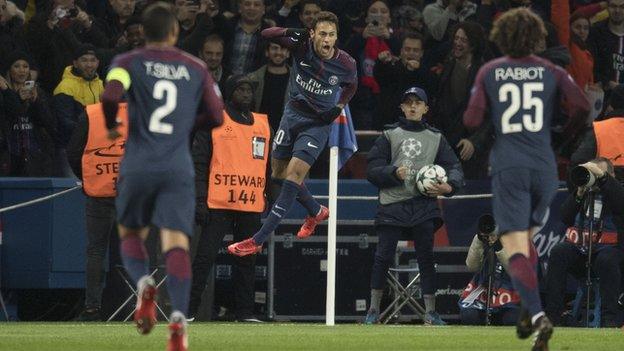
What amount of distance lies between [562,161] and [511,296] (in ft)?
12.7

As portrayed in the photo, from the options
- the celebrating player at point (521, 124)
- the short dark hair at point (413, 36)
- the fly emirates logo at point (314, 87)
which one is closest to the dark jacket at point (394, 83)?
the short dark hair at point (413, 36)

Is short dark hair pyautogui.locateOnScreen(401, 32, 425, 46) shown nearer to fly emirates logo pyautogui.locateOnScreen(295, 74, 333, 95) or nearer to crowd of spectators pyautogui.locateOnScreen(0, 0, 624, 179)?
crowd of spectators pyautogui.locateOnScreen(0, 0, 624, 179)

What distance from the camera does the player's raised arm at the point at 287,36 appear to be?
17.1m

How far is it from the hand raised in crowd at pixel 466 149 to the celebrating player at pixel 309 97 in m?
3.71

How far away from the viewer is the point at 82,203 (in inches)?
767

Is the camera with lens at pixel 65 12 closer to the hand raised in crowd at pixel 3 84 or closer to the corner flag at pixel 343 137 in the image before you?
the hand raised in crowd at pixel 3 84

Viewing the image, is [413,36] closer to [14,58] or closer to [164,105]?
[14,58]

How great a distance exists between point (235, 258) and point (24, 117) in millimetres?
3045

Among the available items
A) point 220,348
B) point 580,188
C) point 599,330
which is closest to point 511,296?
point 580,188

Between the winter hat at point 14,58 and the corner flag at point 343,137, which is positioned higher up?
the winter hat at point 14,58

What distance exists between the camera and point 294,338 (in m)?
14.5

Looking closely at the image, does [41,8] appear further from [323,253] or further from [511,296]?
[511,296]

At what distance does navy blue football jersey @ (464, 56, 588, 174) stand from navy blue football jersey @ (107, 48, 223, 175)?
211cm

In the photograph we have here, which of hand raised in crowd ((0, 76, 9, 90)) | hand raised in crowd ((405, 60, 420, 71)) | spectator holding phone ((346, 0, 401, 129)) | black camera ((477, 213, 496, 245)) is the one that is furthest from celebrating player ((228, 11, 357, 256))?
spectator holding phone ((346, 0, 401, 129))
